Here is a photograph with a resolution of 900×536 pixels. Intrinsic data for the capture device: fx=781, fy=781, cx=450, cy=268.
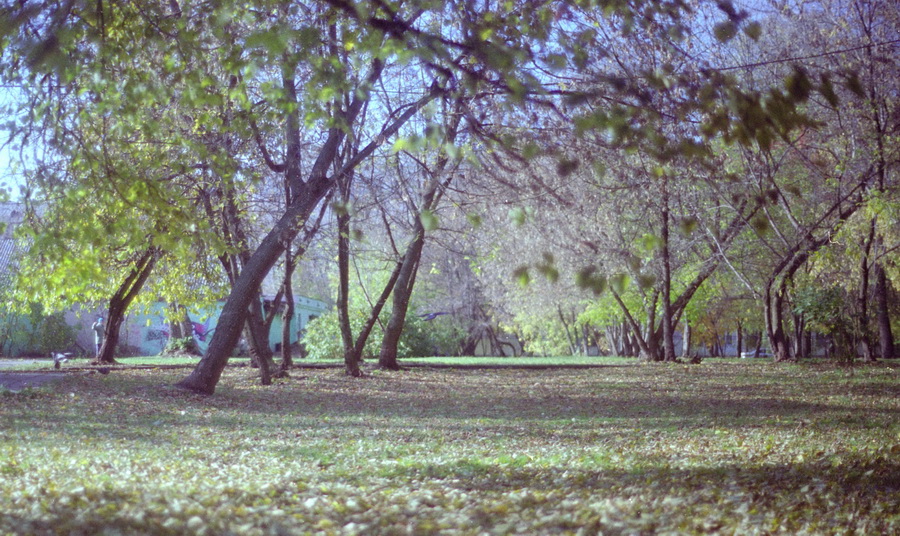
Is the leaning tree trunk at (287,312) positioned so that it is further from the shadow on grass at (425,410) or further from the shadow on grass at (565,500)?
the shadow on grass at (565,500)

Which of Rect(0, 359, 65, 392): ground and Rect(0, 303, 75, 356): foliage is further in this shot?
Rect(0, 303, 75, 356): foliage

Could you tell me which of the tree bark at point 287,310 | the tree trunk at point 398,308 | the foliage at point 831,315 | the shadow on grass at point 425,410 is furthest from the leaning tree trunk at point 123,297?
the foliage at point 831,315

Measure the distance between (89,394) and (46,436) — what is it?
374 centimetres

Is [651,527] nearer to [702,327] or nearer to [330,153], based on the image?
[330,153]

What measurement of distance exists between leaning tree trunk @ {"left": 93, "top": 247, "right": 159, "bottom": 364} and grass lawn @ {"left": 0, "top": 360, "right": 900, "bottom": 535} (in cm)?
413

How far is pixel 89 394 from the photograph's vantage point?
1027cm

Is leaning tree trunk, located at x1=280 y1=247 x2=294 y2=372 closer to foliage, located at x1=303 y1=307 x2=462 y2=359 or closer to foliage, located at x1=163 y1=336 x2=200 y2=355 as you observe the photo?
foliage, located at x1=303 y1=307 x2=462 y2=359

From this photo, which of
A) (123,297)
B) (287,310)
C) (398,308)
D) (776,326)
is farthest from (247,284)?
(776,326)

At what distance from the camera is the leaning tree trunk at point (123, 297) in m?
16.1

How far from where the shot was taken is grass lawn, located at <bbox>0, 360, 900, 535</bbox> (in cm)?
390

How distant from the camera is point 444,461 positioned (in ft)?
20.0

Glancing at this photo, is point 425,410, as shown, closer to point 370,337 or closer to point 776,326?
point 776,326

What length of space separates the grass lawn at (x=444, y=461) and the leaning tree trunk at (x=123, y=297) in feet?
13.6

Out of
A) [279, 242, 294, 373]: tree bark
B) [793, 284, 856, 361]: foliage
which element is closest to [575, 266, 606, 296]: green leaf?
[279, 242, 294, 373]: tree bark
